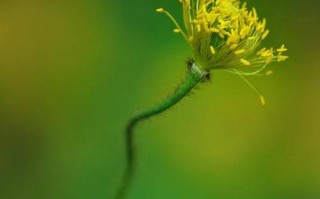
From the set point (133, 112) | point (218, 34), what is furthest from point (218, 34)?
point (133, 112)

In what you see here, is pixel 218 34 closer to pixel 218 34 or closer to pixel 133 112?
pixel 218 34

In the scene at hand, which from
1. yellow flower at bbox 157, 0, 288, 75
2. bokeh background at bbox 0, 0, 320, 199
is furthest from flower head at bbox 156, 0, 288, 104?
bokeh background at bbox 0, 0, 320, 199

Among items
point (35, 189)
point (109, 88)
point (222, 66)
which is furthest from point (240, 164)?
point (222, 66)

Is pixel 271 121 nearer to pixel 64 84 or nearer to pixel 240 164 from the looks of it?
pixel 240 164

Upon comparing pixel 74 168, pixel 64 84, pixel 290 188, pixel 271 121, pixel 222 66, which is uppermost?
pixel 222 66

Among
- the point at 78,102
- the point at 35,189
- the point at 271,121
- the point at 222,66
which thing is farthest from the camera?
the point at 271,121

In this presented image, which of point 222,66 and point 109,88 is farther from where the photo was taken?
point 109,88

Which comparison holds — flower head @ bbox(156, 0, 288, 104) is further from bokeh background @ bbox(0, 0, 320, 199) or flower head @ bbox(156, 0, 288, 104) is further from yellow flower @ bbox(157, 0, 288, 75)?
bokeh background @ bbox(0, 0, 320, 199)

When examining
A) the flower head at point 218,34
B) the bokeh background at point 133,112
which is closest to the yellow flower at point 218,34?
the flower head at point 218,34

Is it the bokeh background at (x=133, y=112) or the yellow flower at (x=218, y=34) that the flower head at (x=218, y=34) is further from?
the bokeh background at (x=133, y=112)
